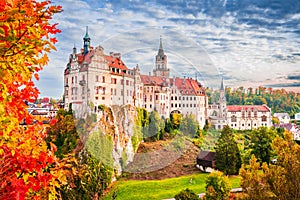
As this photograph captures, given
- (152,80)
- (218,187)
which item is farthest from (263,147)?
(218,187)

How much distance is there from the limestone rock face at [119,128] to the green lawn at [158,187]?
2762mm

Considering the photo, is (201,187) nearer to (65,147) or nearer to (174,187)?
(174,187)

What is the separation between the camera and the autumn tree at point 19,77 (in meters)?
→ 3.08

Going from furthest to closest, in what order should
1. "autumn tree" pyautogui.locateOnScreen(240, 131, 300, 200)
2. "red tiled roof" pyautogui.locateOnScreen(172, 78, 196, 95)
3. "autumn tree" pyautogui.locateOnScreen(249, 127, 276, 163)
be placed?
"red tiled roof" pyautogui.locateOnScreen(172, 78, 196, 95)
"autumn tree" pyautogui.locateOnScreen(249, 127, 276, 163)
"autumn tree" pyautogui.locateOnScreen(240, 131, 300, 200)

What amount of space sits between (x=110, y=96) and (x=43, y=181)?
2383cm

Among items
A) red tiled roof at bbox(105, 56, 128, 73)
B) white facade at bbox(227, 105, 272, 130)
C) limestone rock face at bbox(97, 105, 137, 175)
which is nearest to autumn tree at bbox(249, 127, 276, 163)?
limestone rock face at bbox(97, 105, 137, 175)

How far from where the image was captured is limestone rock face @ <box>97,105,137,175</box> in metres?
26.6

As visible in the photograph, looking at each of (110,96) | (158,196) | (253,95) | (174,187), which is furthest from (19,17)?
(253,95)

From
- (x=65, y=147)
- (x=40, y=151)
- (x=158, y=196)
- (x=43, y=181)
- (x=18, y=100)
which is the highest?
(x=18, y=100)

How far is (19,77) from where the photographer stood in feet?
11.9

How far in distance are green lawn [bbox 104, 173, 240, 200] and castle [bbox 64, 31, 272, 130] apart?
683 centimetres

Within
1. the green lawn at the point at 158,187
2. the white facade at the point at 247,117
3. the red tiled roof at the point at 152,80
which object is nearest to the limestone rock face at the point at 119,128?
the green lawn at the point at 158,187

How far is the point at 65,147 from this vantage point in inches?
984

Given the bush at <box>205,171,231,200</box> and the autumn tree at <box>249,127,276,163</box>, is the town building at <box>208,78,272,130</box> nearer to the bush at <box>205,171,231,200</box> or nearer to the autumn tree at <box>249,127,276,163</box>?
the autumn tree at <box>249,127,276,163</box>
